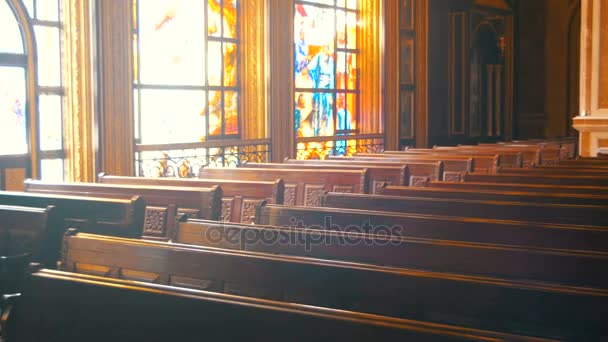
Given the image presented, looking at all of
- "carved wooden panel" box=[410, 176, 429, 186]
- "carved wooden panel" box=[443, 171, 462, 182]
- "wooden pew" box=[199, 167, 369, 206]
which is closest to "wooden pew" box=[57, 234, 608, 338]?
"wooden pew" box=[199, 167, 369, 206]

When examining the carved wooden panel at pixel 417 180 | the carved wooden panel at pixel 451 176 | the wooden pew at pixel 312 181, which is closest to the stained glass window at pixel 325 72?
the carved wooden panel at pixel 451 176

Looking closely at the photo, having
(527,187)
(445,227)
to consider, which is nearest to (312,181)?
(527,187)

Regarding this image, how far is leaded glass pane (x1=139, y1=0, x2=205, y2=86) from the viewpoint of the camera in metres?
7.81

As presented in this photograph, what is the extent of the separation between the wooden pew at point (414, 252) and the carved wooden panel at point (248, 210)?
1.33m

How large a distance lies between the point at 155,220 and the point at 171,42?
4.55 meters

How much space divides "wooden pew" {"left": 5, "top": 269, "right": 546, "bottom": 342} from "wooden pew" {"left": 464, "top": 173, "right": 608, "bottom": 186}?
320 centimetres

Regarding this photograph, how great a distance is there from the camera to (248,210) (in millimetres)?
4379

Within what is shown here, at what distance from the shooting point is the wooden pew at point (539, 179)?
4633 mm

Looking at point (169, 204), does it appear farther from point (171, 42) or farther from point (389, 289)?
point (171, 42)

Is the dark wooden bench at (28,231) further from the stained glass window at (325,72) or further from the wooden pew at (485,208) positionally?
the stained glass window at (325,72)

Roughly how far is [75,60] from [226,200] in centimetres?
317

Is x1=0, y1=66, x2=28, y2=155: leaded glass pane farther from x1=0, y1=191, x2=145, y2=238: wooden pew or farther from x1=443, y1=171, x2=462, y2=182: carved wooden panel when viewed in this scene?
x1=443, y1=171, x2=462, y2=182: carved wooden panel

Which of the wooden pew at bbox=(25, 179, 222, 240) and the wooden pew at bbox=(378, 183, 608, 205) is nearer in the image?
the wooden pew at bbox=(378, 183, 608, 205)

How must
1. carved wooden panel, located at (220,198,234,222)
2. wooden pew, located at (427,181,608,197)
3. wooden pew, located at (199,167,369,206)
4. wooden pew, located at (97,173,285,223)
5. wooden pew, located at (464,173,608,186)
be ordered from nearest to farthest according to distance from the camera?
1. wooden pew, located at (427,181,608,197)
2. wooden pew, located at (97,173,285,223)
3. carved wooden panel, located at (220,198,234,222)
4. wooden pew, located at (464,173,608,186)
5. wooden pew, located at (199,167,369,206)
